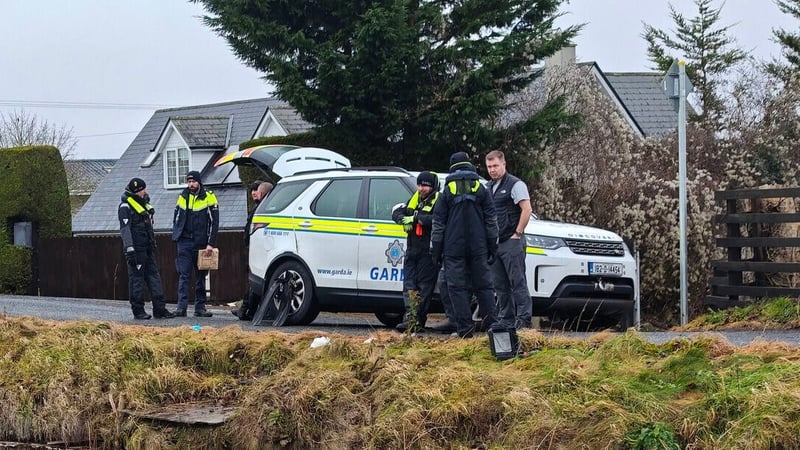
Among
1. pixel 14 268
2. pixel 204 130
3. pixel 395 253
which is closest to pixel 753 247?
pixel 395 253

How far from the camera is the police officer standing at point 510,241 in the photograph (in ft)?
34.6

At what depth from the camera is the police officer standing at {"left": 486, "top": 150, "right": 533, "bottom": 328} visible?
34.6ft

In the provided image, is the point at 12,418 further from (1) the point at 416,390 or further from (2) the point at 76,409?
(1) the point at 416,390

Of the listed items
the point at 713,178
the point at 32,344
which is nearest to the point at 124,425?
the point at 32,344

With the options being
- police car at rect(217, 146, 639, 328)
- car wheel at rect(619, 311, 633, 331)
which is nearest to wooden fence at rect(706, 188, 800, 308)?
police car at rect(217, 146, 639, 328)

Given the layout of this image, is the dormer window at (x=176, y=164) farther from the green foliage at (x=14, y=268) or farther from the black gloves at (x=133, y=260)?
the black gloves at (x=133, y=260)

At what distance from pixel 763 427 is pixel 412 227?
5.84m

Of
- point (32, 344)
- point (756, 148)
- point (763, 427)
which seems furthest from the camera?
point (756, 148)

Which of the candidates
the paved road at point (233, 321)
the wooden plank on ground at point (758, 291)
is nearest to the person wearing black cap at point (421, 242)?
the paved road at point (233, 321)

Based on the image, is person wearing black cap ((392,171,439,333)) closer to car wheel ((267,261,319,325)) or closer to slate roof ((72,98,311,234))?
car wheel ((267,261,319,325))

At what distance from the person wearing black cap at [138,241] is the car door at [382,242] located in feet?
10.6

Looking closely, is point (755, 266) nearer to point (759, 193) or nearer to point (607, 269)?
point (759, 193)

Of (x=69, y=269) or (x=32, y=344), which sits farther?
(x=69, y=269)

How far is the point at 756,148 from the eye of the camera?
20797 mm
